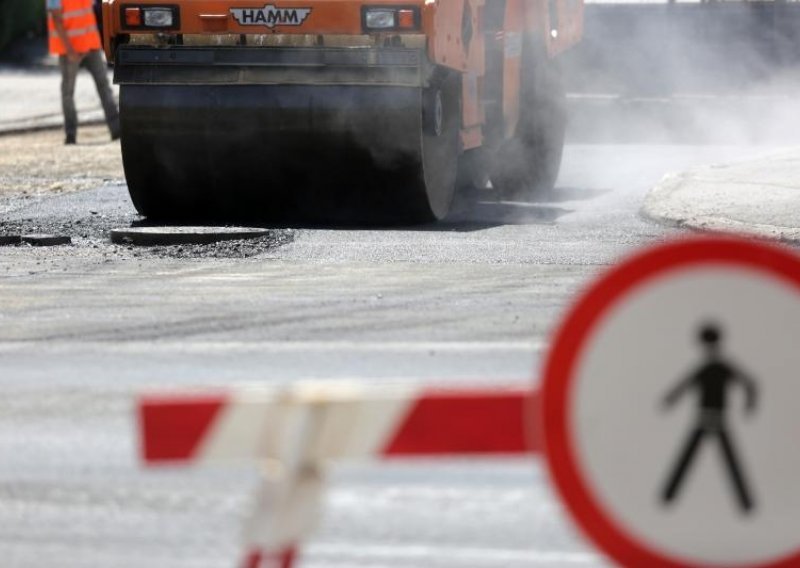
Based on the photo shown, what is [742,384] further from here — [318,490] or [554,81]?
[554,81]

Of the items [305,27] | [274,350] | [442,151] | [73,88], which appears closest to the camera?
[274,350]

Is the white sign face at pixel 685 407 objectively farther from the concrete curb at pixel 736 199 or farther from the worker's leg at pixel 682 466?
the concrete curb at pixel 736 199

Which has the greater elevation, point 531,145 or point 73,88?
point 531,145

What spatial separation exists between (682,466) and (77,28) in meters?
19.9

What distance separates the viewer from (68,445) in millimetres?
6746

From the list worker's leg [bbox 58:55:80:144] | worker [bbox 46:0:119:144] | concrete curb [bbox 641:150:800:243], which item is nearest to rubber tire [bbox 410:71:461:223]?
concrete curb [bbox 641:150:800:243]

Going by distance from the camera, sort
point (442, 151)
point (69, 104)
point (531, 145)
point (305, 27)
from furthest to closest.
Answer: point (69, 104), point (531, 145), point (442, 151), point (305, 27)

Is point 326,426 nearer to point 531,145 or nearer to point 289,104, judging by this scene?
point 289,104

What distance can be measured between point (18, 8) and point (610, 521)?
118 ft

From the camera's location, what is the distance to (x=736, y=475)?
374 cm

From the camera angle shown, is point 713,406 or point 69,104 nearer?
point 713,406

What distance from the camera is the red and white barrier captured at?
369 centimetres

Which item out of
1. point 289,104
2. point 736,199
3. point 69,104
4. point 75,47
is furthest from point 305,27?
point 75,47

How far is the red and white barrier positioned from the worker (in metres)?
19.2
